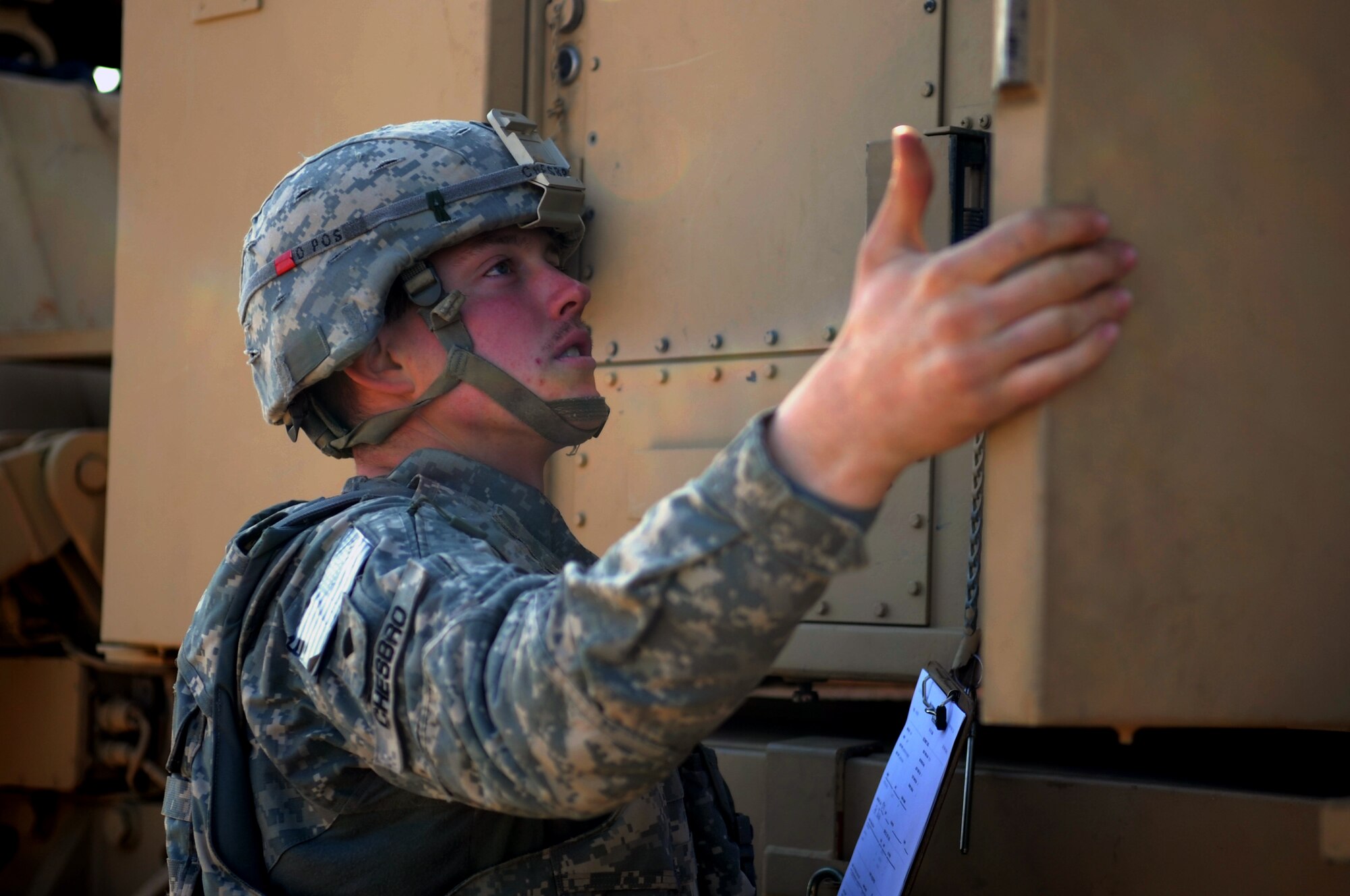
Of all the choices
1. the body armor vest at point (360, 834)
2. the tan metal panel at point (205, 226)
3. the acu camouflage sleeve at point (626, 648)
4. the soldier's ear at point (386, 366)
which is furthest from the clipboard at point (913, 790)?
the tan metal panel at point (205, 226)

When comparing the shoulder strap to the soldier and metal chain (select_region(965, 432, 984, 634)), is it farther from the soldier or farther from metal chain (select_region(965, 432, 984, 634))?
metal chain (select_region(965, 432, 984, 634))

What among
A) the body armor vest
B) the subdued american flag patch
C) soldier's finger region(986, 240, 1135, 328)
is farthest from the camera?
the body armor vest

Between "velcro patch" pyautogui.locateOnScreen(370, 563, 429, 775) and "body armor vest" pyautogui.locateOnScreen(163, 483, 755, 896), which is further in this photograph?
"body armor vest" pyautogui.locateOnScreen(163, 483, 755, 896)

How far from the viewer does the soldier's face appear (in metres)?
1.76

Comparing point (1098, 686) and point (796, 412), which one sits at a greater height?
point (796, 412)

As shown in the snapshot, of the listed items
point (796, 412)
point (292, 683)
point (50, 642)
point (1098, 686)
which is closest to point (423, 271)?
point (292, 683)

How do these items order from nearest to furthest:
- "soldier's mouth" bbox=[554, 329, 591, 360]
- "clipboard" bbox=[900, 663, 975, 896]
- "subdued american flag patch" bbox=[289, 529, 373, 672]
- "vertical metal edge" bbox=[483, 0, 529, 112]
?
"subdued american flag patch" bbox=[289, 529, 373, 672]
"clipboard" bbox=[900, 663, 975, 896]
"soldier's mouth" bbox=[554, 329, 591, 360]
"vertical metal edge" bbox=[483, 0, 529, 112]

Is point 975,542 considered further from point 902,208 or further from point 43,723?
point 43,723

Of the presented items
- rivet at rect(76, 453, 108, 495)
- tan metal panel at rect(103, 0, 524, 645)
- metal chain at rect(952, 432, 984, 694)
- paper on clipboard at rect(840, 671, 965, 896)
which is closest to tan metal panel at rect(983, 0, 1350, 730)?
paper on clipboard at rect(840, 671, 965, 896)

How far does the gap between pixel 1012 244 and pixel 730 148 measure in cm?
150

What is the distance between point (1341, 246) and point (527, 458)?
0.98 meters

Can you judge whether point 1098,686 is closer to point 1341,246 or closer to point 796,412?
point 796,412

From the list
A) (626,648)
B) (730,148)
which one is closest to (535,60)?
(730,148)

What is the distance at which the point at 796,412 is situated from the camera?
103 centimetres
